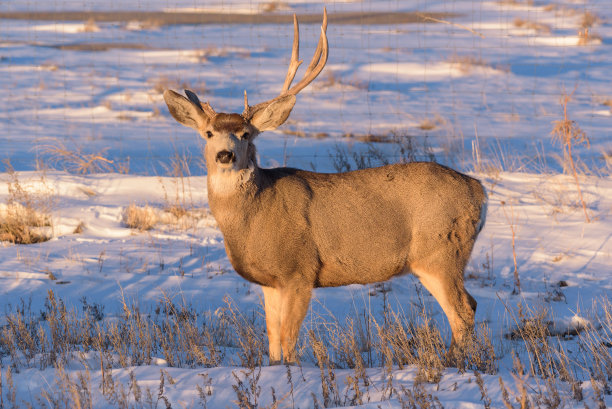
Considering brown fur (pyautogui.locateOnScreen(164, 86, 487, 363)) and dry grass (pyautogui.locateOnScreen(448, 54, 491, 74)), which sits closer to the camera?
brown fur (pyautogui.locateOnScreen(164, 86, 487, 363))

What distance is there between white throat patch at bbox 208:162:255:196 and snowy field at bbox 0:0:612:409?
118cm

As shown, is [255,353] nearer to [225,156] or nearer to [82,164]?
[225,156]

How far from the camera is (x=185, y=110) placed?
20.3ft

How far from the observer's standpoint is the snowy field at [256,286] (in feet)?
15.8

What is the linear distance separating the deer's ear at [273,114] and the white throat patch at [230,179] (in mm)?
397

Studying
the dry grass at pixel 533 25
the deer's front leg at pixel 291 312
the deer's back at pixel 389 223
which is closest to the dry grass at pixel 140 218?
the deer's back at pixel 389 223

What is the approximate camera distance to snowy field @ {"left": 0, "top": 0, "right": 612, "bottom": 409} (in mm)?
4812

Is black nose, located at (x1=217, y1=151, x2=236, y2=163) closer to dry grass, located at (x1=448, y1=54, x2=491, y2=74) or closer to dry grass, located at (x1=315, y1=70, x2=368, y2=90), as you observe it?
dry grass, located at (x1=315, y1=70, x2=368, y2=90)

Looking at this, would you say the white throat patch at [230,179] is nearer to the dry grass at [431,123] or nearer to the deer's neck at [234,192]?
the deer's neck at [234,192]

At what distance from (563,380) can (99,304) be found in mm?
4398

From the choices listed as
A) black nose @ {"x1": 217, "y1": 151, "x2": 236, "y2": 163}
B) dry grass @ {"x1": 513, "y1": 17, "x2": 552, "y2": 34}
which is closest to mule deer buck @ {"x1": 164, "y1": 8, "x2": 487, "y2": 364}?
black nose @ {"x1": 217, "y1": 151, "x2": 236, "y2": 163}

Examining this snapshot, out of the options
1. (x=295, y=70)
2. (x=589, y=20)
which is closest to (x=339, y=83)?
(x=589, y=20)

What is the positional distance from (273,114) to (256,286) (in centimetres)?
247

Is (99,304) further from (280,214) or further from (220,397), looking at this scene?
(220,397)
